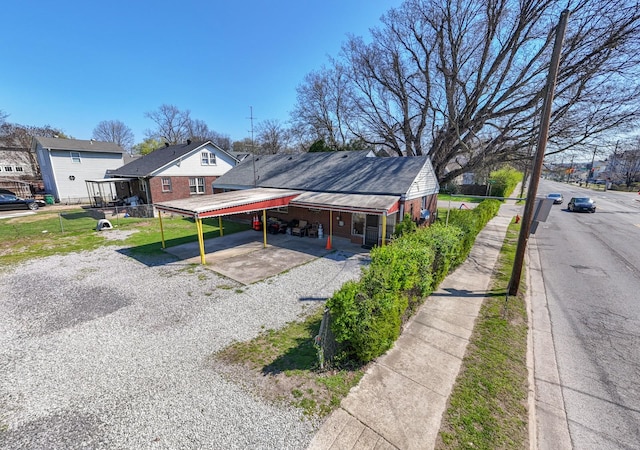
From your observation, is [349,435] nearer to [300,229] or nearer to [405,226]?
[405,226]

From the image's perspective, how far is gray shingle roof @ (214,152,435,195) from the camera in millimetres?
15167

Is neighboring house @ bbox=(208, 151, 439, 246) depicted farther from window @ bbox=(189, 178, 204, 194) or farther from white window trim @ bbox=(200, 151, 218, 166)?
white window trim @ bbox=(200, 151, 218, 166)

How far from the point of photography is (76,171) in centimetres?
2961

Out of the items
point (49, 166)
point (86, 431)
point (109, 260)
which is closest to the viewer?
point (86, 431)

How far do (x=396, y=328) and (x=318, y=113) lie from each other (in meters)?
32.5

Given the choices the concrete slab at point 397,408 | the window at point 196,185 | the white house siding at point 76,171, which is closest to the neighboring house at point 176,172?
the window at point 196,185

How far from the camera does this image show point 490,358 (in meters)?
5.59

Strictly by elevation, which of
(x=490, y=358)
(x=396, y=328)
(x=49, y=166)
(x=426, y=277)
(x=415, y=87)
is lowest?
(x=490, y=358)

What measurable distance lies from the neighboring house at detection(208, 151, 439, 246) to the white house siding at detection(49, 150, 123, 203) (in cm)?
2140

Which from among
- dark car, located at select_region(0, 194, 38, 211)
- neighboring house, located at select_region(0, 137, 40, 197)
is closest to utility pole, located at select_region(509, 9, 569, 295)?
dark car, located at select_region(0, 194, 38, 211)

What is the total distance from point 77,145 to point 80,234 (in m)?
20.4

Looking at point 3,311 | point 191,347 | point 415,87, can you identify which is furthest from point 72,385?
point 415,87

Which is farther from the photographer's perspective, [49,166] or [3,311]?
[49,166]

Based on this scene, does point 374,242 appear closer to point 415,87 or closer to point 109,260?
point 109,260
